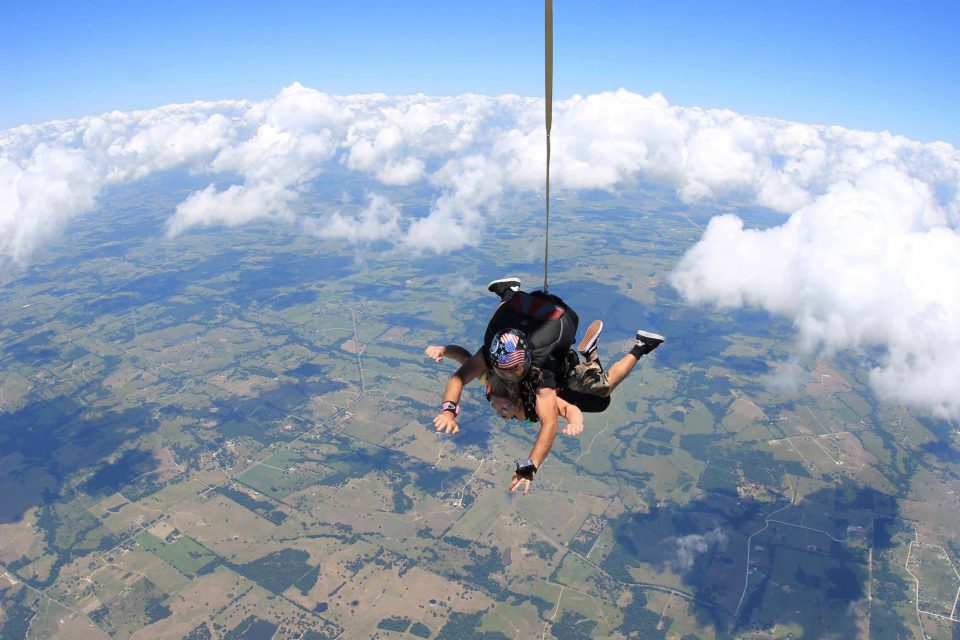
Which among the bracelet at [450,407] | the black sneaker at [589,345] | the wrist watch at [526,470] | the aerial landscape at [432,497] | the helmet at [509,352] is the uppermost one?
the helmet at [509,352]

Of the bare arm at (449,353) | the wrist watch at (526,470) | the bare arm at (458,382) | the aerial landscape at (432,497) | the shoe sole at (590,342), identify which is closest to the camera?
the wrist watch at (526,470)

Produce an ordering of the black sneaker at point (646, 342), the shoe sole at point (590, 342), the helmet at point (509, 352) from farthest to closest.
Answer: the black sneaker at point (646, 342) < the shoe sole at point (590, 342) < the helmet at point (509, 352)

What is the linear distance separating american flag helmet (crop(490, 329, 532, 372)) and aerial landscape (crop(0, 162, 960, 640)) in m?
37.6

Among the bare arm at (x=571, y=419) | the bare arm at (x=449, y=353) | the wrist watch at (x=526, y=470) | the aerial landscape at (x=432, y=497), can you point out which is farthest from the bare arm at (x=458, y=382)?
the aerial landscape at (x=432, y=497)

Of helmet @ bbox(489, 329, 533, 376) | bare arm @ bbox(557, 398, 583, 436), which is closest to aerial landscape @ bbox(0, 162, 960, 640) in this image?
bare arm @ bbox(557, 398, 583, 436)

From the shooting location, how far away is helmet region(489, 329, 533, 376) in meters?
5.29

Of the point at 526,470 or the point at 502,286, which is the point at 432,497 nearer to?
the point at 502,286

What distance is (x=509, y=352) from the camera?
5320 mm

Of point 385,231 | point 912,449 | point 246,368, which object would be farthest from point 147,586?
point 385,231

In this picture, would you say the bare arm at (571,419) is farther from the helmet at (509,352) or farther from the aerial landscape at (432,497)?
the aerial landscape at (432,497)

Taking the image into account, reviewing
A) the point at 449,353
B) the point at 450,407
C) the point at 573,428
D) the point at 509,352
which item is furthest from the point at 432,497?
the point at 509,352

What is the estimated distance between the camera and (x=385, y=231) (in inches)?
7407

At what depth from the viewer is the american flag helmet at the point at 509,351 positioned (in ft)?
17.4

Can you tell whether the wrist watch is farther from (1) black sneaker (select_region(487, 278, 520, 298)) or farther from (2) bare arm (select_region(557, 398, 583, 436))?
(1) black sneaker (select_region(487, 278, 520, 298))
